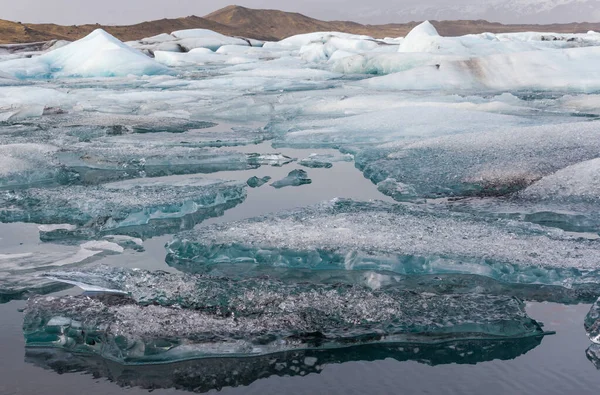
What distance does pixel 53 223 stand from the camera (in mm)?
3881

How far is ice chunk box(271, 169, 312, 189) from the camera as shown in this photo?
480cm

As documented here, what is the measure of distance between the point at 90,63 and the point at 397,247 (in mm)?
15556

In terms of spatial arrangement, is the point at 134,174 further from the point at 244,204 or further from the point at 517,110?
the point at 517,110

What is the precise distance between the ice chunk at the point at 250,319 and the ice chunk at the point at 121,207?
1.16 meters

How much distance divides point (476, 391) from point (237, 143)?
4910mm

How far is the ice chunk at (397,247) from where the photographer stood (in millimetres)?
2865

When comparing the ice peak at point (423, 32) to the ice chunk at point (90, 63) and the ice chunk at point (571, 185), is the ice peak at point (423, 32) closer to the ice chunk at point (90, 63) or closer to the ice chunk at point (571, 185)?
the ice chunk at point (90, 63)

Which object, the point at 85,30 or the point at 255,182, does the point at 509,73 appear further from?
the point at 85,30

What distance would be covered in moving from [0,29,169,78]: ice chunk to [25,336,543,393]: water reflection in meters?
15.7

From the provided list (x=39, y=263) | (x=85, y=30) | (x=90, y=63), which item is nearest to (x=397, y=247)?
(x=39, y=263)

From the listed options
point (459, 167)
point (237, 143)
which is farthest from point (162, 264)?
point (237, 143)

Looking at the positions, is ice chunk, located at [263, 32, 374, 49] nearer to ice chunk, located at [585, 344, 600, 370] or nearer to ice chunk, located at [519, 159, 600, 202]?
ice chunk, located at [519, 159, 600, 202]

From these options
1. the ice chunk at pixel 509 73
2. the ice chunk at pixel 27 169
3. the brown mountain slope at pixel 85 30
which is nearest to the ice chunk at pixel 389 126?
the ice chunk at pixel 27 169

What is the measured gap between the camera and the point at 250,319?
2.37 m
